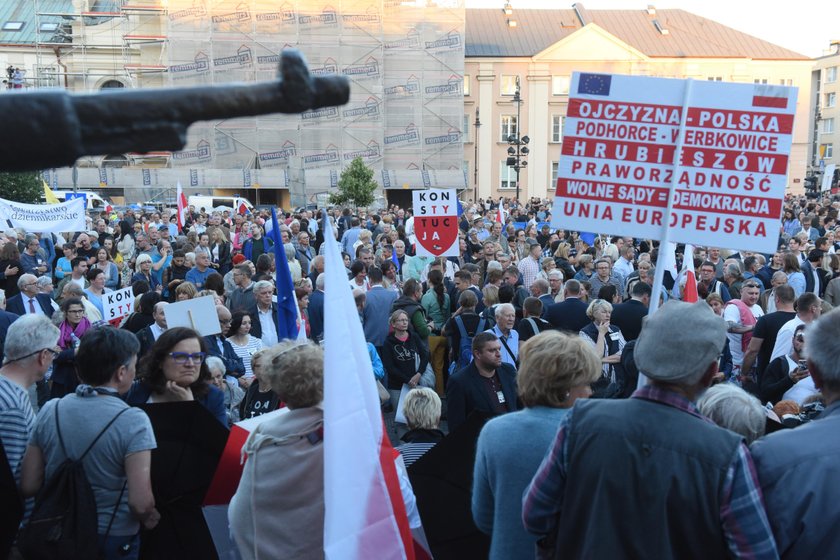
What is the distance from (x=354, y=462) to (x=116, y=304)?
5762mm

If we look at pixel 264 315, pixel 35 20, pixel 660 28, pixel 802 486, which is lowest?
pixel 264 315

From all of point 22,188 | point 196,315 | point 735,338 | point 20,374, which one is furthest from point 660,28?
point 20,374

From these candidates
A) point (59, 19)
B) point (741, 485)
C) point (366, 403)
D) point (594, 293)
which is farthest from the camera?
point (59, 19)

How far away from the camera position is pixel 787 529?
2428 mm

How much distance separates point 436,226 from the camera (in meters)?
11.5

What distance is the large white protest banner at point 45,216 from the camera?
1362 centimetres

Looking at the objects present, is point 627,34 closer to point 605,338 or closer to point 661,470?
point 605,338

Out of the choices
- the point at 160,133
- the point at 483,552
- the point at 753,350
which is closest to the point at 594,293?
the point at 753,350

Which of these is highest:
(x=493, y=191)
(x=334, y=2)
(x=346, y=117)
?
(x=334, y=2)

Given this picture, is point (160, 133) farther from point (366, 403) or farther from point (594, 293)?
point (594, 293)

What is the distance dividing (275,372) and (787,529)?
1.79 m

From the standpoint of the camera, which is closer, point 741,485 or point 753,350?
point 741,485

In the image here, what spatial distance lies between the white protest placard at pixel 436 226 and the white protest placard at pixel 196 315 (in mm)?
5068

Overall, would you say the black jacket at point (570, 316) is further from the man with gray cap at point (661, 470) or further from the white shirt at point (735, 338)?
the man with gray cap at point (661, 470)
